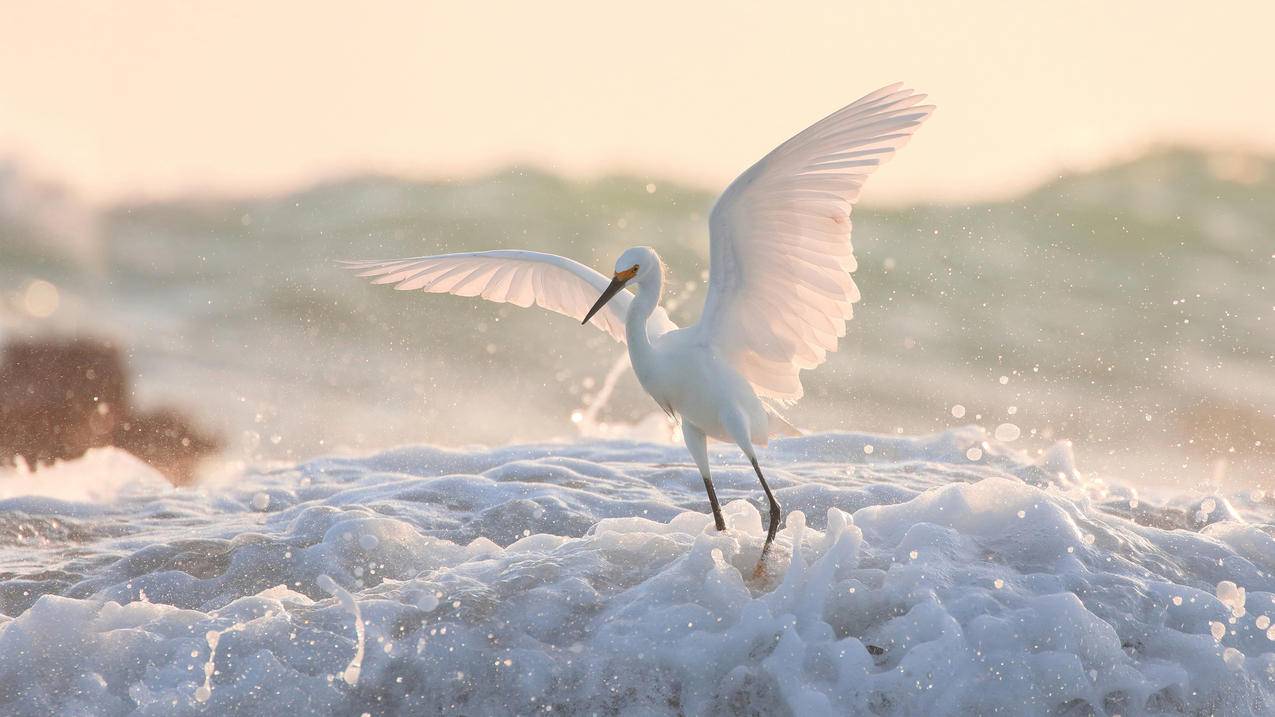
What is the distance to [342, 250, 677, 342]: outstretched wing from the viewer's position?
5.63m

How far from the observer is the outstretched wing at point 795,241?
14.2 ft

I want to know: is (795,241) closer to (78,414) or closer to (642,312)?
(642,312)

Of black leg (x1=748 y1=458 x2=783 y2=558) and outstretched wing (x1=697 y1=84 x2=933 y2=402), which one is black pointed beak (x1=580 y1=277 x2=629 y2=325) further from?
black leg (x1=748 y1=458 x2=783 y2=558)

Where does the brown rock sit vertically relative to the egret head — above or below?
below

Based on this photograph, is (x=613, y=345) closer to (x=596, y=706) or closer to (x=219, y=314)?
(x=219, y=314)

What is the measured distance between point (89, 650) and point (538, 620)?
1.57 m

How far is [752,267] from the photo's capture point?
470cm

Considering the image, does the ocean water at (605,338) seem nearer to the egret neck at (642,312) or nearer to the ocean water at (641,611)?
the ocean water at (641,611)

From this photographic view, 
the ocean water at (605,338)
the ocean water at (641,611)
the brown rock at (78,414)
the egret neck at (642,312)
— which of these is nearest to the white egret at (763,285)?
the egret neck at (642,312)

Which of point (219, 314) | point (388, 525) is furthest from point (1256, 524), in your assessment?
point (219, 314)

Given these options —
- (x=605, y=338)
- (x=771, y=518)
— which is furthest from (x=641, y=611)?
(x=605, y=338)

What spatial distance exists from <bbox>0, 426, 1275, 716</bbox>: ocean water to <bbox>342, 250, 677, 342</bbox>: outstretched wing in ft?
3.31

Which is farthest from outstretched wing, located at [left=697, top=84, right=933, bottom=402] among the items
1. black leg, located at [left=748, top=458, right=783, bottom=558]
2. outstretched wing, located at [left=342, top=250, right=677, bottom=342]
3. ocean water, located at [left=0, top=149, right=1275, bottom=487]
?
ocean water, located at [left=0, top=149, right=1275, bottom=487]

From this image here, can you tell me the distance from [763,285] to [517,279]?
1.63 meters
